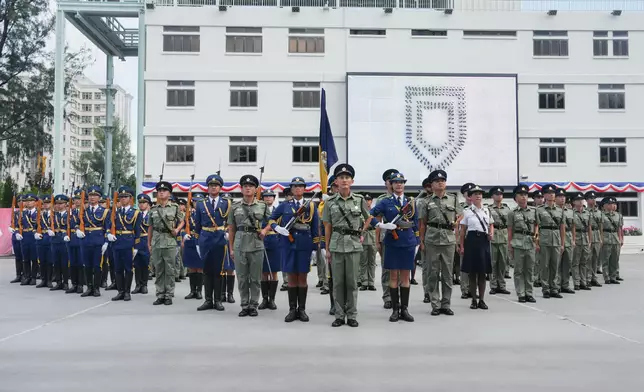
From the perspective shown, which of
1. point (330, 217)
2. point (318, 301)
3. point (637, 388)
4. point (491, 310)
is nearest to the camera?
point (637, 388)

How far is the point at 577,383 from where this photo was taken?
16.3 feet

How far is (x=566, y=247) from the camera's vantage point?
10969mm

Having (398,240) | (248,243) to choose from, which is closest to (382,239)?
(398,240)

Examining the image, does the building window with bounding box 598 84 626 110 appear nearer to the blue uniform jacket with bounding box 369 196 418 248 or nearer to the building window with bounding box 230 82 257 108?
the building window with bounding box 230 82 257 108

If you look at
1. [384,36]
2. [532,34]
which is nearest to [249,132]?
[384,36]

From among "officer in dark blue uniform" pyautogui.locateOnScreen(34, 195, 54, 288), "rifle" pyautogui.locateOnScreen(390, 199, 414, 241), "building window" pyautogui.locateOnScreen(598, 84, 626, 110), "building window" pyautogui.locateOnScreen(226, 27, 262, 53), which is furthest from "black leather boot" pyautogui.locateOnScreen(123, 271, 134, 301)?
"building window" pyautogui.locateOnScreen(598, 84, 626, 110)

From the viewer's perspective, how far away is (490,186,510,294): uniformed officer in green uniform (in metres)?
11.5

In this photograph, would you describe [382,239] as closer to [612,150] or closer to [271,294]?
[271,294]

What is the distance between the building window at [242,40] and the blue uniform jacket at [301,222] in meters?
21.7

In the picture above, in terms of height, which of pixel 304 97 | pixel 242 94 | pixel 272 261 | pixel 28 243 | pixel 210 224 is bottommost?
pixel 272 261

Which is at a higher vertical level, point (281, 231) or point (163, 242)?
point (281, 231)

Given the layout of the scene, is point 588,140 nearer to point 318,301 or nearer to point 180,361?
point 318,301

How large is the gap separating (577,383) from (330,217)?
3.80 m

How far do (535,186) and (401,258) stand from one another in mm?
23290
